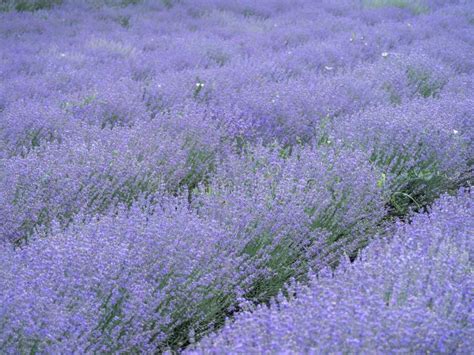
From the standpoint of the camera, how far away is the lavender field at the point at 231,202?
1.83 meters

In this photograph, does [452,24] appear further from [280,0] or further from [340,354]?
[340,354]

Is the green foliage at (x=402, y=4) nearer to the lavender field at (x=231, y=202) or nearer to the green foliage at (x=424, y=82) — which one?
the lavender field at (x=231, y=202)

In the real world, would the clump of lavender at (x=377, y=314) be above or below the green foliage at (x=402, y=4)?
above

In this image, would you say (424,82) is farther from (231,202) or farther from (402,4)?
(402,4)

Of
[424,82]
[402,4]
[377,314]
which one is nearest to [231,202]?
[377,314]

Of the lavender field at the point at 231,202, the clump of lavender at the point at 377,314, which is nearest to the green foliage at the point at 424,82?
the lavender field at the point at 231,202

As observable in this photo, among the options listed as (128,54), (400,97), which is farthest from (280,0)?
(400,97)

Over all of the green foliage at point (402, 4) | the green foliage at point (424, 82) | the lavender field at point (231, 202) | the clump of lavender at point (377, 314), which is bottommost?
the green foliage at point (402, 4)

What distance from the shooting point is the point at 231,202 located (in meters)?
2.78

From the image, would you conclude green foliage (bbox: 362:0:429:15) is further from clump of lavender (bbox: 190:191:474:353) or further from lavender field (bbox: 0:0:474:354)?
clump of lavender (bbox: 190:191:474:353)

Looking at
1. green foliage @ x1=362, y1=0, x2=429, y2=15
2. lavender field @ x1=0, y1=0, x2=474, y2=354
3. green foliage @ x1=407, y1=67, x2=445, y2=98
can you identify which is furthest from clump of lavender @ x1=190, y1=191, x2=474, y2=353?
green foliage @ x1=362, y1=0, x2=429, y2=15

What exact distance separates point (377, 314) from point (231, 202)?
3.62 feet

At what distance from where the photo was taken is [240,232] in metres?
2.59

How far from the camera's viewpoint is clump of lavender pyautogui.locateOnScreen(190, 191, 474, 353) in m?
1.68
